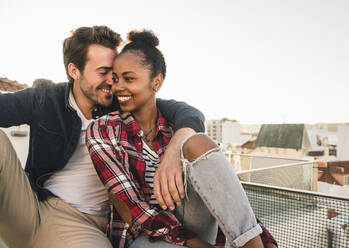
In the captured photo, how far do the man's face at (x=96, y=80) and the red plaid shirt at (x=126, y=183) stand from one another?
2.12 ft

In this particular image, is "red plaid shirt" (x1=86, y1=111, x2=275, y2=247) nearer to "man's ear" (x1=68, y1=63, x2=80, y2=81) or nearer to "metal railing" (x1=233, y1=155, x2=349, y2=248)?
"man's ear" (x1=68, y1=63, x2=80, y2=81)

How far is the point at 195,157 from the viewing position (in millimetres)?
1306

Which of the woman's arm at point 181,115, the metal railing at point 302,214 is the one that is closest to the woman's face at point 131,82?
the woman's arm at point 181,115

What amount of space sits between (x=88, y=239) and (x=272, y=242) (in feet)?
3.49

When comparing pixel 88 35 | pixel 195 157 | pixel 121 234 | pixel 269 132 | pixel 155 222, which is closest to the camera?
pixel 195 157

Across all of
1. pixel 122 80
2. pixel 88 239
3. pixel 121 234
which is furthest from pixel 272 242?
pixel 122 80

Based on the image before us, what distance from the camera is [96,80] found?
7.75ft

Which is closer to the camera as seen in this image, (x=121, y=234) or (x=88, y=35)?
(x=121, y=234)

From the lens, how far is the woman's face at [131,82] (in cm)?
202

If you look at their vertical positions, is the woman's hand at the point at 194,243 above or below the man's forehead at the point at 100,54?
below

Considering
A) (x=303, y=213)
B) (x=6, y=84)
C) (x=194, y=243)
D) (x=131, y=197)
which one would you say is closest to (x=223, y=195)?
(x=194, y=243)

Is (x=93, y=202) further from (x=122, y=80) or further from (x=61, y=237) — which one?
(x=122, y=80)

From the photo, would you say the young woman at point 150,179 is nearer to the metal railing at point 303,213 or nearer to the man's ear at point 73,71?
the man's ear at point 73,71

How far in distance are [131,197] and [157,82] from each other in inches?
45.3
